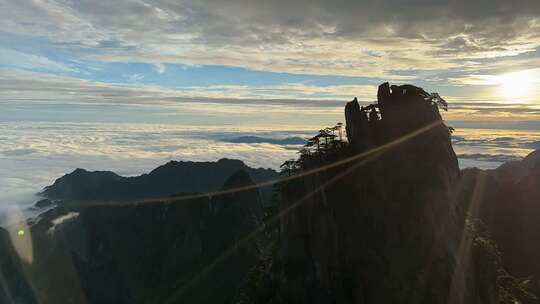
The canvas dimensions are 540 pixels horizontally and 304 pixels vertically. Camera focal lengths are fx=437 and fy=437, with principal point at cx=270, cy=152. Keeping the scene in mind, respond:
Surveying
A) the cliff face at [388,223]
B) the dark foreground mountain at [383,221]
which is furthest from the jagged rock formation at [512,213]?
the cliff face at [388,223]

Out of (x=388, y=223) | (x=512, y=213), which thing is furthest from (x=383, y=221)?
(x=512, y=213)

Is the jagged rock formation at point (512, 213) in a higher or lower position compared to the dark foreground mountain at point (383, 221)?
lower

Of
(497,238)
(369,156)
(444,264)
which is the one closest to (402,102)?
(369,156)

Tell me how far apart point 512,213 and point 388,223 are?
12184 centimetres

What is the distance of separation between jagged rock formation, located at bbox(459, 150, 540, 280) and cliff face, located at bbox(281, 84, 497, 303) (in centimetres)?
7751

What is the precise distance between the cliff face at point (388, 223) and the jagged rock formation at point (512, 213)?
77508 millimetres

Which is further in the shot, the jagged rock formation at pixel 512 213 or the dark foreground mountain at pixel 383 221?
the jagged rock formation at pixel 512 213

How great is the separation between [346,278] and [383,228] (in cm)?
962

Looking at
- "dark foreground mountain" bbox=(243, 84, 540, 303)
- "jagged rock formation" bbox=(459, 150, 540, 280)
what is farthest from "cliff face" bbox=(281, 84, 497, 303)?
"jagged rock formation" bbox=(459, 150, 540, 280)

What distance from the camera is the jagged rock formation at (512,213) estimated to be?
144375 mm

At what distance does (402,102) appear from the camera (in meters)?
73.2

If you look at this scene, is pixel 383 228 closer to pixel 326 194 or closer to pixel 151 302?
pixel 326 194

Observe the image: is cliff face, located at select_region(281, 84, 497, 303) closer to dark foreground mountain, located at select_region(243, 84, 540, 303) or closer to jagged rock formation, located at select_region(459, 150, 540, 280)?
dark foreground mountain, located at select_region(243, 84, 540, 303)

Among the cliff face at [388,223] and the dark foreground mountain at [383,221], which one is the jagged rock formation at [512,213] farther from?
the cliff face at [388,223]
